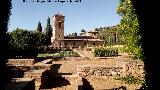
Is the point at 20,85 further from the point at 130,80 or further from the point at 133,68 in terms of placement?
the point at 133,68

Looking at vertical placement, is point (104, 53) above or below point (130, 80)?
below

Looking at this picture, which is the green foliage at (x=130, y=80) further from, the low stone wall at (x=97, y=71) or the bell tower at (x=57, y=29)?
the bell tower at (x=57, y=29)

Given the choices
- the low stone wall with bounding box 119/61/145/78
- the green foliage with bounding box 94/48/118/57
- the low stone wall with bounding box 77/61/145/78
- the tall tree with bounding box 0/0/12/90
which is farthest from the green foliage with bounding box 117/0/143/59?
the green foliage with bounding box 94/48/118/57

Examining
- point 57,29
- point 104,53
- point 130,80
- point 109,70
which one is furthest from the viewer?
point 57,29

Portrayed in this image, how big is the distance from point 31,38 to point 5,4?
3744cm

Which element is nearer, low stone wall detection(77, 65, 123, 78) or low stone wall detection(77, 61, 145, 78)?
low stone wall detection(77, 61, 145, 78)

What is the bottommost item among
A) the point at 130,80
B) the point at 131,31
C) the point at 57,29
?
the point at 130,80

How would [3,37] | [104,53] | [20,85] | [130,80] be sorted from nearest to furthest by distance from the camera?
[3,37] < [20,85] < [130,80] < [104,53]

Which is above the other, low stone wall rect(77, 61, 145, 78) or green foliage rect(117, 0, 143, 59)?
green foliage rect(117, 0, 143, 59)

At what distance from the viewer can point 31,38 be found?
43625 millimetres

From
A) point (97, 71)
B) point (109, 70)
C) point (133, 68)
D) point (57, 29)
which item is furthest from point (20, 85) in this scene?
point (57, 29)

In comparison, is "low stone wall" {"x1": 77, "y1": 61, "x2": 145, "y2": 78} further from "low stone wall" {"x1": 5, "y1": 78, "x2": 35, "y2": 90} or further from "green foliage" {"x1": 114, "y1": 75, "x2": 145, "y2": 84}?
"low stone wall" {"x1": 5, "y1": 78, "x2": 35, "y2": 90}

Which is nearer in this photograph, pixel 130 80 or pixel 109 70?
pixel 130 80

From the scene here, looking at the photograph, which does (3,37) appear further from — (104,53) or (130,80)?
(104,53)
